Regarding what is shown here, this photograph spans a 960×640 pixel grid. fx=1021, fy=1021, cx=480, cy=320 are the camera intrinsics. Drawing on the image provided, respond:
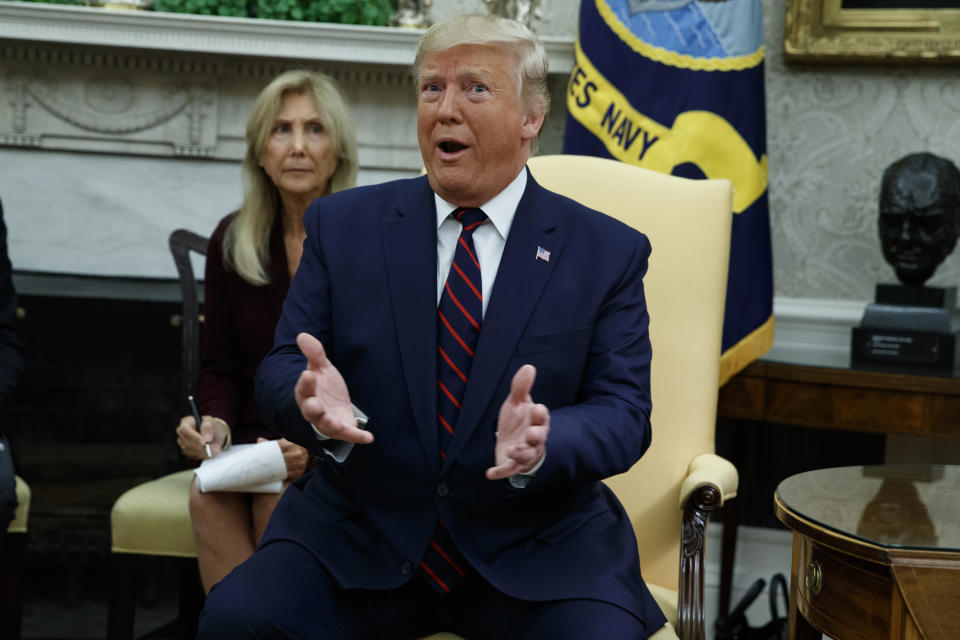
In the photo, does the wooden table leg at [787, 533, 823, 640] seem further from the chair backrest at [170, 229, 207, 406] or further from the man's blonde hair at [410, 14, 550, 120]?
the chair backrest at [170, 229, 207, 406]

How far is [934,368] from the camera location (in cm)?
288

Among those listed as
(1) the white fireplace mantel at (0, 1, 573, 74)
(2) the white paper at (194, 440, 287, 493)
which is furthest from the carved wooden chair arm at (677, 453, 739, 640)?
(1) the white fireplace mantel at (0, 1, 573, 74)

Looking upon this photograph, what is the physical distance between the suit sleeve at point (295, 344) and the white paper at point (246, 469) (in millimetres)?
542

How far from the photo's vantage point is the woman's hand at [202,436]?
2.33 m

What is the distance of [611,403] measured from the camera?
166cm

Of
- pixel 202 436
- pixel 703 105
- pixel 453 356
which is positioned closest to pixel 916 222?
pixel 703 105

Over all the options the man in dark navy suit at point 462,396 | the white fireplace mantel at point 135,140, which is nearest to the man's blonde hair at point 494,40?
the man in dark navy suit at point 462,396

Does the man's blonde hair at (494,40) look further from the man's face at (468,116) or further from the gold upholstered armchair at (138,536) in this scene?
the gold upholstered armchair at (138,536)

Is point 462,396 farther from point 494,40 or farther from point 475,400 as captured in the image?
point 494,40

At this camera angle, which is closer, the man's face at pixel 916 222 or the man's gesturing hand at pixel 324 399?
the man's gesturing hand at pixel 324 399

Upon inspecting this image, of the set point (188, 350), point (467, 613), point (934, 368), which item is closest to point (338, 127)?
point (188, 350)

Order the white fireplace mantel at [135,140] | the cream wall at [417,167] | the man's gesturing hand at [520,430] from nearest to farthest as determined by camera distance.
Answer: the man's gesturing hand at [520,430]
the cream wall at [417,167]
the white fireplace mantel at [135,140]

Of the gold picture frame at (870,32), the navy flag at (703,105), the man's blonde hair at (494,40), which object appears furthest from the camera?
the gold picture frame at (870,32)

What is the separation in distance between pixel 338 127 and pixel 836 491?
1550 millimetres
